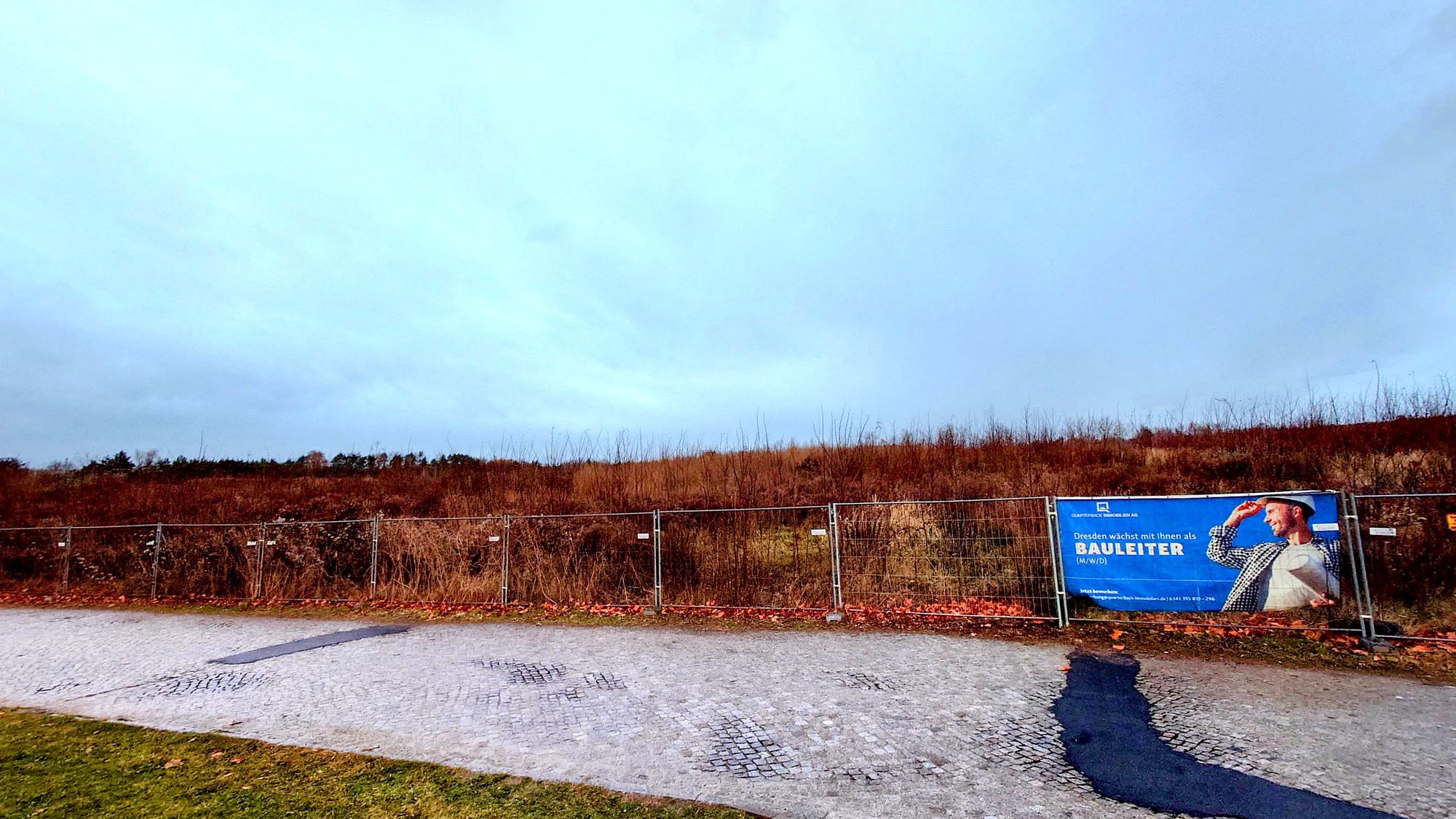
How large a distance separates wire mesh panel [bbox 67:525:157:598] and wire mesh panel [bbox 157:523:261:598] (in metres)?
0.51

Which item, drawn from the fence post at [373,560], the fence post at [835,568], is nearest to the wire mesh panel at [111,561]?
the fence post at [373,560]

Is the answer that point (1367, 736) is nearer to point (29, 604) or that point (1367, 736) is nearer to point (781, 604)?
point (781, 604)

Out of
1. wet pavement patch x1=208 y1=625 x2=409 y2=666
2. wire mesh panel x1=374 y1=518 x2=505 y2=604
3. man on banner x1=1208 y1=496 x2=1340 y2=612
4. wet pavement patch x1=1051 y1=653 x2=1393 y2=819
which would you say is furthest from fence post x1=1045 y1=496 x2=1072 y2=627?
wet pavement patch x1=208 y1=625 x2=409 y2=666

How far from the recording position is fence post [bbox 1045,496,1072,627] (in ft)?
32.9

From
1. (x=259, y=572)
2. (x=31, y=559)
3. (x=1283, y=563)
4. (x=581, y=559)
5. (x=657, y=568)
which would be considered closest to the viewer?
(x=1283, y=563)

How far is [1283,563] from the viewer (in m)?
8.99

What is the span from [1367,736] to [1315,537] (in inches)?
157

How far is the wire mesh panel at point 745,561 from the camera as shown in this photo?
40.7 ft

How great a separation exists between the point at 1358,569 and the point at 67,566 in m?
26.8

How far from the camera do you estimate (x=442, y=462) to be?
87.5ft

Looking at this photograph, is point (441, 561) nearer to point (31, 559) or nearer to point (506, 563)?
point (506, 563)

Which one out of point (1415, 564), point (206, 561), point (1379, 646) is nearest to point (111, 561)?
point (206, 561)

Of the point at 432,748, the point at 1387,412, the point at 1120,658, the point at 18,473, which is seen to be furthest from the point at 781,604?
the point at 18,473

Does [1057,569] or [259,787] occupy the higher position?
[1057,569]
